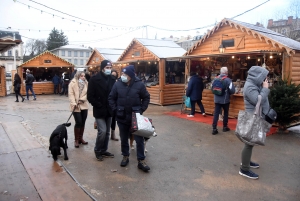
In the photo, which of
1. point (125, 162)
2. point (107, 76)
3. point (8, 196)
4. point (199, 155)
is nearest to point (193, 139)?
point (199, 155)

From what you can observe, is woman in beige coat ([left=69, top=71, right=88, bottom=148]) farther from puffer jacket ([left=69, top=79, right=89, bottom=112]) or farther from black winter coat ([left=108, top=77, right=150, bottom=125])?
black winter coat ([left=108, top=77, right=150, bottom=125])

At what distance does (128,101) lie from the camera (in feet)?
13.9

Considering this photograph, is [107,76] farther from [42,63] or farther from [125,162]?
[42,63]

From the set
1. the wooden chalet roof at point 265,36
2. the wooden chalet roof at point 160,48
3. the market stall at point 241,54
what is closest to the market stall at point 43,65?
the wooden chalet roof at point 160,48

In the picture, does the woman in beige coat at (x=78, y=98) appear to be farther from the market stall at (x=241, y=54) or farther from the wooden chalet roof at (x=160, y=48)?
the wooden chalet roof at (x=160, y=48)

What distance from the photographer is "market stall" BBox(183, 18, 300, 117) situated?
7695 millimetres

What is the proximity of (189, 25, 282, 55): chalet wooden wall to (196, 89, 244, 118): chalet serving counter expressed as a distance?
163cm

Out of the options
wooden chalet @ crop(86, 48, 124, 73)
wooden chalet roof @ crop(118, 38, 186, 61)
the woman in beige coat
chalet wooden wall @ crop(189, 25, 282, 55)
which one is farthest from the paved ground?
wooden chalet @ crop(86, 48, 124, 73)

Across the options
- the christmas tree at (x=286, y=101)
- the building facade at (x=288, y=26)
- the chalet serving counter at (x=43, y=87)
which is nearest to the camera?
the christmas tree at (x=286, y=101)

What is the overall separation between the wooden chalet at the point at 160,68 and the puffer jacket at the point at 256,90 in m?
8.06

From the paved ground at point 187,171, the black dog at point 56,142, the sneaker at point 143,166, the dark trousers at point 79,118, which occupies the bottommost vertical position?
the paved ground at point 187,171

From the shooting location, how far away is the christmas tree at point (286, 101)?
251 inches

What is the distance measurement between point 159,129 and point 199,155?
238 centimetres

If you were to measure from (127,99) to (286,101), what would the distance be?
425 centimetres
